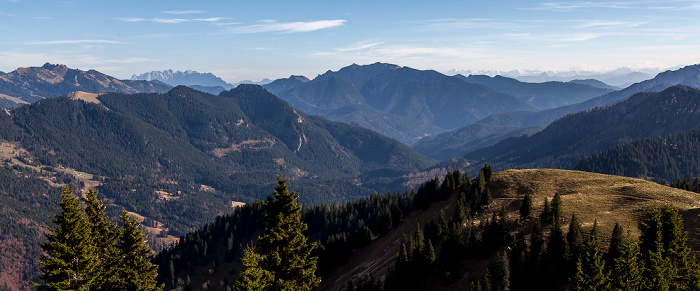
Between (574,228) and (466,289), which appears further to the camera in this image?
(466,289)

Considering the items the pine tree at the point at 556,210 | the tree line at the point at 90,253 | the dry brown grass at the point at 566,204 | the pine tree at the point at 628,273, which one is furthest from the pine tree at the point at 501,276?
the tree line at the point at 90,253

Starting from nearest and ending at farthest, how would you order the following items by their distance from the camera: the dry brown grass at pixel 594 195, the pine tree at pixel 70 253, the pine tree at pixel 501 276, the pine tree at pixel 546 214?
the pine tree at pixel 70 253
the pine tree at pixel 501 276
the pine tree at pixel 546 214
the dry brown grass at pixel 594 195

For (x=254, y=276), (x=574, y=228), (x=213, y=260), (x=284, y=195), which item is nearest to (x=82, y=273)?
(x=254, y=276)

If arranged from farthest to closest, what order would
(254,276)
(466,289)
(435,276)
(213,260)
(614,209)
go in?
(213,260), (614,209), (435,276), (466,289), (254,276)

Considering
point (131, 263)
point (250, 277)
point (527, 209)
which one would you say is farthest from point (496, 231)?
point (131, 263)

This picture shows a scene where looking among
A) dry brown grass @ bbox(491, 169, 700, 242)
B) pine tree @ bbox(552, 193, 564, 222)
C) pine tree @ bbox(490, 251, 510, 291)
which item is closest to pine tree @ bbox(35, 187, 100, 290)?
pine tree @ bbox(490, 251, 510, 291)

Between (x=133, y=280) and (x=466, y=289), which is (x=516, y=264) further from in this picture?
(x=133, y=280)

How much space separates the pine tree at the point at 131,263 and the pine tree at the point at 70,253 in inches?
187

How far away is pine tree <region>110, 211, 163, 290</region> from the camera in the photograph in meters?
45.7

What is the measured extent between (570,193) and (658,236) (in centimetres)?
3722

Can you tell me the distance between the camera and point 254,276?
120 ft

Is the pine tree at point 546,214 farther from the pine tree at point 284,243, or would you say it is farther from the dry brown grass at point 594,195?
the pine tree at point 284,243

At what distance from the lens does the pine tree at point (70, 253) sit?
38.8 m

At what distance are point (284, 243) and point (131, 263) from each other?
18.3m
